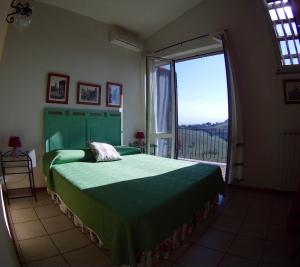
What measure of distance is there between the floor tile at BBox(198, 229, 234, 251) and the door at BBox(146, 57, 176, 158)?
2.48 meters

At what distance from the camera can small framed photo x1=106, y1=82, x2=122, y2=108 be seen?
4192 mm

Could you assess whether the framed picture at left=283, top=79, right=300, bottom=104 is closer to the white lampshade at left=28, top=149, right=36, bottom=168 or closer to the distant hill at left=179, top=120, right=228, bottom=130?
the distant hill at left=179, top=120, right=228, bottom=130

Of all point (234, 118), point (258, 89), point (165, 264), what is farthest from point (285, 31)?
point (165, 264)

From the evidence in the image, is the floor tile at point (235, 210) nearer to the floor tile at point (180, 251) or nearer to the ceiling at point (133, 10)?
the floor tile at point (180, 251)

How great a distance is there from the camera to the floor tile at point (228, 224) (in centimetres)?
239

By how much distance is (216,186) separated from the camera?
9.07 feet

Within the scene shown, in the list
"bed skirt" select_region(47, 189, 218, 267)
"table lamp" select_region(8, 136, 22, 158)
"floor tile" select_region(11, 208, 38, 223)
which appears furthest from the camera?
"table lamp" select_region(8, 136, 22, 158)

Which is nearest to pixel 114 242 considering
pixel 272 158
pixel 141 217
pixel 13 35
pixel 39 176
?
pixel 141 217

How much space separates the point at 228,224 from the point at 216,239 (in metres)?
0.38

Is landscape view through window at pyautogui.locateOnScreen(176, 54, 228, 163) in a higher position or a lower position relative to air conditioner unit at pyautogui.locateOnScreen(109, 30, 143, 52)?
lower

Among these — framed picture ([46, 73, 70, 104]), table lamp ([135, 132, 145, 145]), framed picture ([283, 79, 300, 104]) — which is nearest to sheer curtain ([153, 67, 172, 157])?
table lamp ([135, 132, 145, 145])

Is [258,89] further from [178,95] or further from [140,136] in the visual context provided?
[140,136]

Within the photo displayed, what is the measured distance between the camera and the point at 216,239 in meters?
2.20

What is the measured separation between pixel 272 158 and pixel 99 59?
343 cm
